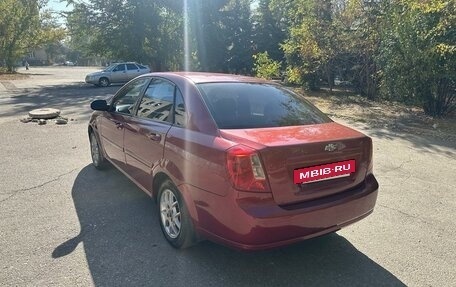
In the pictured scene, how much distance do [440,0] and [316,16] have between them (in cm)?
743

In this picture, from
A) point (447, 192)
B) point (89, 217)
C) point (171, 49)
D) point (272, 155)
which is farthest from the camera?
point (171, 49)

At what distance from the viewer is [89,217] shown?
12.6ft

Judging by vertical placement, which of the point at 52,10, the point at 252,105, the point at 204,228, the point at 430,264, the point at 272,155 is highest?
the point at 52,10

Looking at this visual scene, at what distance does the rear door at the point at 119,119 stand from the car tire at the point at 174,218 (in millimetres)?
1218

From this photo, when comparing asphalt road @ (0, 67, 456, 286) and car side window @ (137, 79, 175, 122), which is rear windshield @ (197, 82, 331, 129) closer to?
car side window @ (137, 79, 175, 122)

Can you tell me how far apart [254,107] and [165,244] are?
154 centimetres

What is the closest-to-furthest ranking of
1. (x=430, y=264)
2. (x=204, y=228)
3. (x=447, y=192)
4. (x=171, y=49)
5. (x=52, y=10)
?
(x=204, y=228) → (x=430, y=264) → (x=447, y=192) → (x=171, y=49) → (x=52, y=10)

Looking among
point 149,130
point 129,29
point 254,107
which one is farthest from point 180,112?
A: point 129,29

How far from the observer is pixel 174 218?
3.20 meters

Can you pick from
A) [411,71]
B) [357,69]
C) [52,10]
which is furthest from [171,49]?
[411,71]

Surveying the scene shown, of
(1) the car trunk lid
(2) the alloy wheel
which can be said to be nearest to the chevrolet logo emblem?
(1) the car trunk lid

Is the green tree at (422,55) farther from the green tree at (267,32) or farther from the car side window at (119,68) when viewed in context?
the car side window at (119,68)

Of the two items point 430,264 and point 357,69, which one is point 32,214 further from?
point 357,69

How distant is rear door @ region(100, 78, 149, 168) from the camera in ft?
13.8
